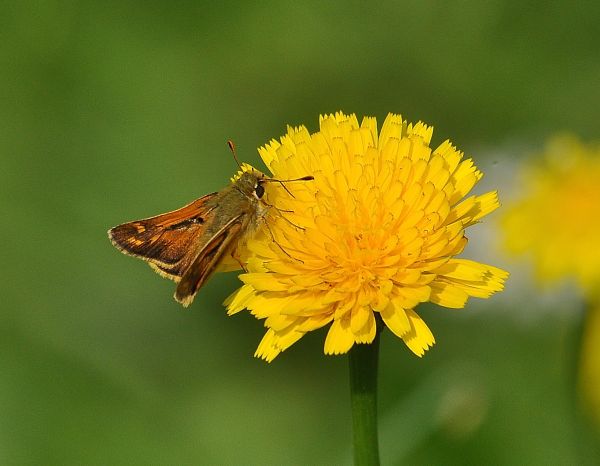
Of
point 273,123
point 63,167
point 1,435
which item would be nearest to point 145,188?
point 63,167

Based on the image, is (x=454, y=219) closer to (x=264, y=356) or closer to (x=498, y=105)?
(x=264, y=356)

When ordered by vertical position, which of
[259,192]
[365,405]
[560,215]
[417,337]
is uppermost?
[560,215]

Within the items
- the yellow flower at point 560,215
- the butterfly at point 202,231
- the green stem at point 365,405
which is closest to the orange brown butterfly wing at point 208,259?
the butterfly at point 202,231

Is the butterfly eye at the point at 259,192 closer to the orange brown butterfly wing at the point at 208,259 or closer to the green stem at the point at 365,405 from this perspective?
the orange brown butterfly wing at the point at 208,259

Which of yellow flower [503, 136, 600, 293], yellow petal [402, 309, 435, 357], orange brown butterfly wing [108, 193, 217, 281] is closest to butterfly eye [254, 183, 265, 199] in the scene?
orange brown butterfly wing [108, 193, 217, 281]

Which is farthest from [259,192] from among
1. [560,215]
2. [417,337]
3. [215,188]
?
[215,188]

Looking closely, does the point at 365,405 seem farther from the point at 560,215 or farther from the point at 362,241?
the point at 560,215

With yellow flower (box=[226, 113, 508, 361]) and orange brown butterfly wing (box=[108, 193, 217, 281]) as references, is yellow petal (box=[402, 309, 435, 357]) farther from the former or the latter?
orange brown butterfly wing (box=[108, 193, 217, 281])
